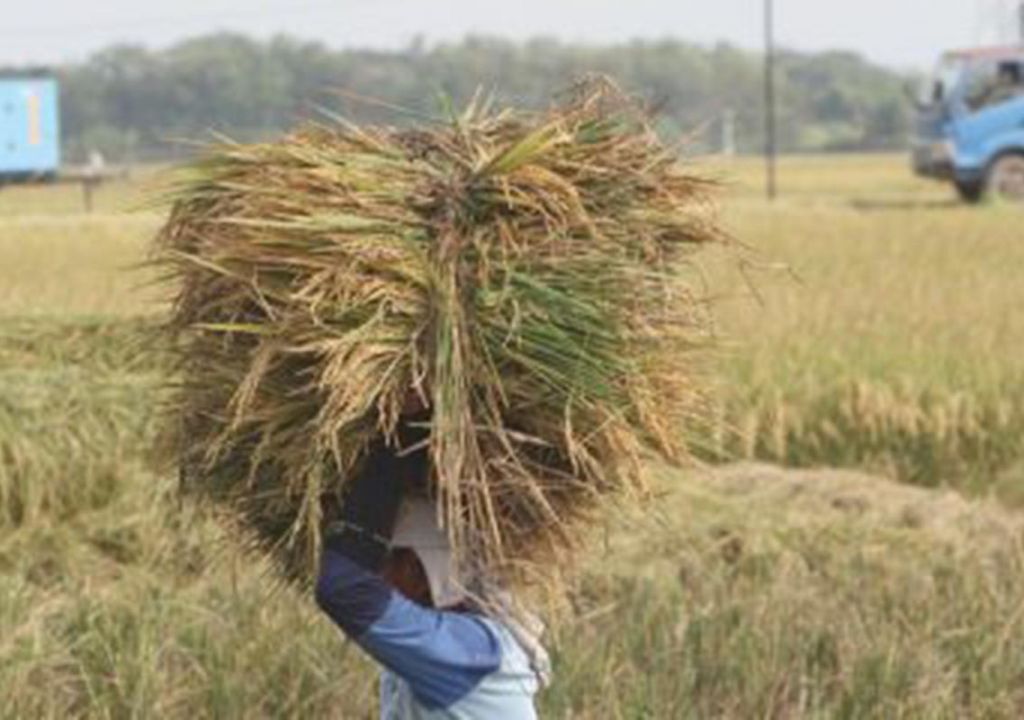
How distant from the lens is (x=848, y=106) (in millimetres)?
68750

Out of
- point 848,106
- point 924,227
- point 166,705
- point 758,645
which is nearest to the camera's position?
point 166,705

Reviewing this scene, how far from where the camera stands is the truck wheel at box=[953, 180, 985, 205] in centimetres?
2608

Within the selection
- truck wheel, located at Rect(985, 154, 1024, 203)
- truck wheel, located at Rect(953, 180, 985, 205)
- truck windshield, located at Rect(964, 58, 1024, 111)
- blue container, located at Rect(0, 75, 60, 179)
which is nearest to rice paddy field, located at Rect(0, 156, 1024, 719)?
truck wheel, located at Rect(985, 154, 1024, 203)

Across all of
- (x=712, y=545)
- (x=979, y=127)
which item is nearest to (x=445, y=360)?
(x=712, y=545)

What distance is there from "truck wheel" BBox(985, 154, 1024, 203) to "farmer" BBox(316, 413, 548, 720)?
75.9ft

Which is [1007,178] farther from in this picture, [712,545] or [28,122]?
[712,545]

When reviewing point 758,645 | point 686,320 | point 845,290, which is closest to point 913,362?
point 845,290

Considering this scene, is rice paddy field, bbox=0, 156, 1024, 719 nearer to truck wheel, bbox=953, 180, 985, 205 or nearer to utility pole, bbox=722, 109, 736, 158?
utility pole, bbox=722, 109, 736, 158

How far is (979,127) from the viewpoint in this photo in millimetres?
25953

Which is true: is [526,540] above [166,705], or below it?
above

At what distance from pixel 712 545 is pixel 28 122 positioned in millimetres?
27172

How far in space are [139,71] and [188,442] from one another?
2698 cm

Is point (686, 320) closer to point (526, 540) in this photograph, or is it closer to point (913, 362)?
point (526, 540)

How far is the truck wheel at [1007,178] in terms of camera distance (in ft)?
83.7
